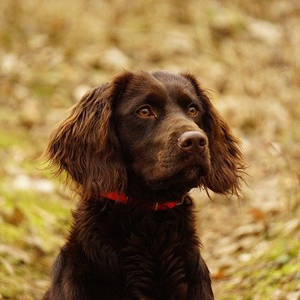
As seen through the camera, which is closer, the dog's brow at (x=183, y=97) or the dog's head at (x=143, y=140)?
the dog's head at (x=143, y=140)

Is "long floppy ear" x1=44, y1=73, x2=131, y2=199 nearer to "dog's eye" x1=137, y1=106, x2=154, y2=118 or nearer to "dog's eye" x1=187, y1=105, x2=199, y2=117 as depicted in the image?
"dog's eye" x1=137, y1=106, x2=154, y2=118

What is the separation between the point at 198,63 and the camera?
11.4 metres

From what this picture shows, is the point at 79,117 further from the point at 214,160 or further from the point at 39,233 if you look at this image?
the point at 39,233

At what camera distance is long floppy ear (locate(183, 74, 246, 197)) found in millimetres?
4055

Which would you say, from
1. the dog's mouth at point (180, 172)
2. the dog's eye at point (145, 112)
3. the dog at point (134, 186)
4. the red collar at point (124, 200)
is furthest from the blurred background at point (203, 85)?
the dog's mouth at point (180, 172)

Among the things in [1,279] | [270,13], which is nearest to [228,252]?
[1,279]

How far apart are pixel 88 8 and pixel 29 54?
2.20 metres

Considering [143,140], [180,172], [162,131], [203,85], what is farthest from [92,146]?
[203,85]

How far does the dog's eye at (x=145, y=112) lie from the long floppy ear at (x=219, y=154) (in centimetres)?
49

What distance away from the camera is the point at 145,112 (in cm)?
377

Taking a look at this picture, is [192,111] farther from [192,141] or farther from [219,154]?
[192,141]

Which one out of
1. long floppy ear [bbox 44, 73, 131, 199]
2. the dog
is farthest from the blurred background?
the dog

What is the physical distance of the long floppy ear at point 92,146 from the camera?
3.71m

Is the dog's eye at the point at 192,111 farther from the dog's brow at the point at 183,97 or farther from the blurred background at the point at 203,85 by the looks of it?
the blurred background at the point at 203,85
